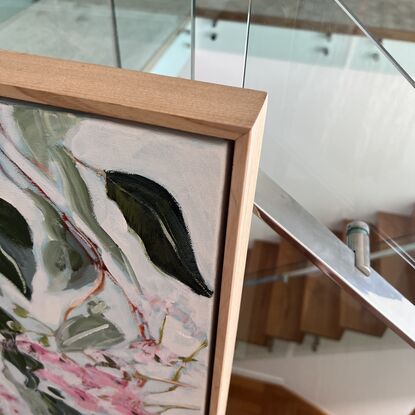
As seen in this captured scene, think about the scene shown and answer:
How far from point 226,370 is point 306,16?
1.00 metres

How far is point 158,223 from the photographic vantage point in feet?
1.58

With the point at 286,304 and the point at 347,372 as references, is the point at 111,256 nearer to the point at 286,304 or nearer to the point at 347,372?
the point at 286,304

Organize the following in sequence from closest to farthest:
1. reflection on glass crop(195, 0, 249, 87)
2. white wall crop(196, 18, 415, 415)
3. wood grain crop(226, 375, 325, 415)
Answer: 1. white wall crop(196, 18, 415, 415)
2. reflection on glass crop(195, 0, 249, 87)
3. wood grain crop(226, 375, 325, 415)

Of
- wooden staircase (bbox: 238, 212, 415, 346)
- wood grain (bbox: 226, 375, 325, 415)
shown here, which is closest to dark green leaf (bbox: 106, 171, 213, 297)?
wooden staircase (bbox: 238, 212, 415, 346)

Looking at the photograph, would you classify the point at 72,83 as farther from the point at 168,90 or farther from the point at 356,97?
the point at 356,97

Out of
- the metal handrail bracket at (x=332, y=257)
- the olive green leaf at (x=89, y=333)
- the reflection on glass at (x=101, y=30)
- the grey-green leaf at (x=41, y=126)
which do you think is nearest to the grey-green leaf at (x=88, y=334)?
the olive green leaf at (x=89, y=333)

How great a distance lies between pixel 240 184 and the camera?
43 centimetres

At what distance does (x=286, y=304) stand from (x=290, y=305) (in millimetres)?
21

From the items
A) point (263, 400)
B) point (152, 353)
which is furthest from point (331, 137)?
point (263, 400)

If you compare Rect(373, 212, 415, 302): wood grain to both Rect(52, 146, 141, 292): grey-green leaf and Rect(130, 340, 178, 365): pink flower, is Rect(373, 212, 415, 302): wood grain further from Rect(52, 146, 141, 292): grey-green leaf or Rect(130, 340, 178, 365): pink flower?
Rect(52, 146, 141, 292): grey-green leaf

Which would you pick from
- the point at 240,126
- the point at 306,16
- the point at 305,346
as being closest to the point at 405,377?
the point at 305,346

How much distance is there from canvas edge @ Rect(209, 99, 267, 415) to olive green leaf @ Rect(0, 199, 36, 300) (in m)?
0.23

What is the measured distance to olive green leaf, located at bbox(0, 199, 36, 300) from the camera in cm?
54

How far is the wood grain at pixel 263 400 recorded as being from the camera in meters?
2.42
